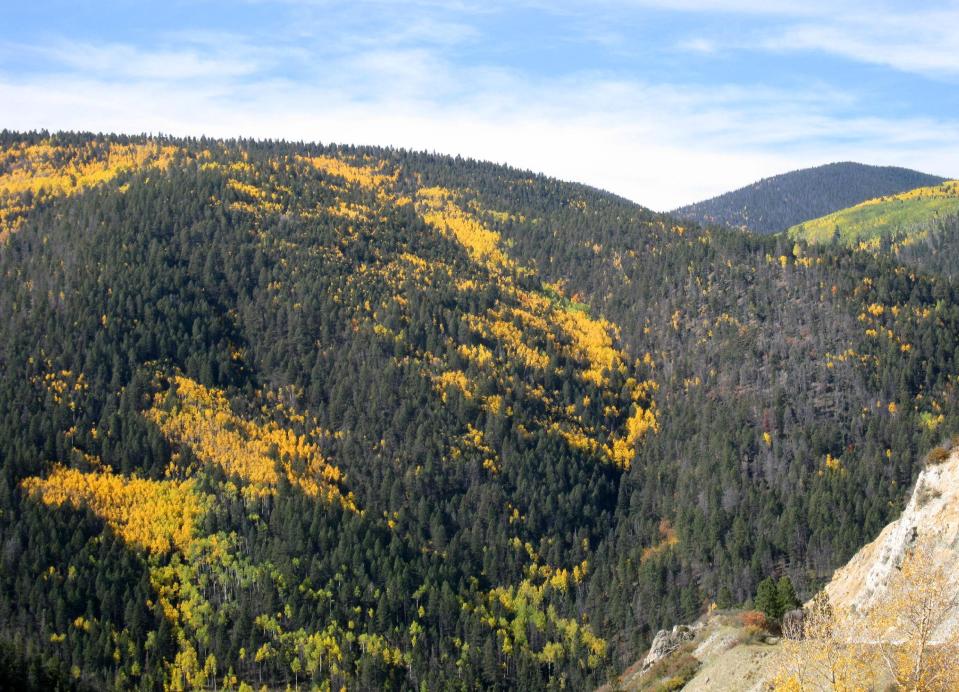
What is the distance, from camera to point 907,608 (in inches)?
2242

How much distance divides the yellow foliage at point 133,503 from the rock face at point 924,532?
13318 centimetres

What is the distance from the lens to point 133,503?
194 metres

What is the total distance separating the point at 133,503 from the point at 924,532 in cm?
15590

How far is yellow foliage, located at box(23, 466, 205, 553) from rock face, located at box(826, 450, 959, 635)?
437 ft

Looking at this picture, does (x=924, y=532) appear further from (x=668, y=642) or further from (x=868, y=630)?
(x=668, y=642)

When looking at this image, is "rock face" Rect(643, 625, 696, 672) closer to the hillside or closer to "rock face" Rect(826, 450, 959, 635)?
the hillside

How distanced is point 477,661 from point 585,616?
28159 millimetres

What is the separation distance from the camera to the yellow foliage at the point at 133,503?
186m

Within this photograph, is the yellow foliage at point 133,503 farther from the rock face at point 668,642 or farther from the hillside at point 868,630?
the hillside at point 868,630

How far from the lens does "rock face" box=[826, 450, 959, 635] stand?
262 ft

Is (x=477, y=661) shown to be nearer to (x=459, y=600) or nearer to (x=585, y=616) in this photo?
(x=459, y=600)

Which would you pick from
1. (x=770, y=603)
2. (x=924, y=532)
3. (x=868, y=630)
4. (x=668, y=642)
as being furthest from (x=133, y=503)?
(x=868, y=630)

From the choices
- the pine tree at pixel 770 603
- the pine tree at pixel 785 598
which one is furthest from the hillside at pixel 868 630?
the pine tree at pixel 785 598

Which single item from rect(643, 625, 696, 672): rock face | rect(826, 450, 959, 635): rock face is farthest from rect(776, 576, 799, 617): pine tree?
rect(643, 625, 696, 672): rock face
